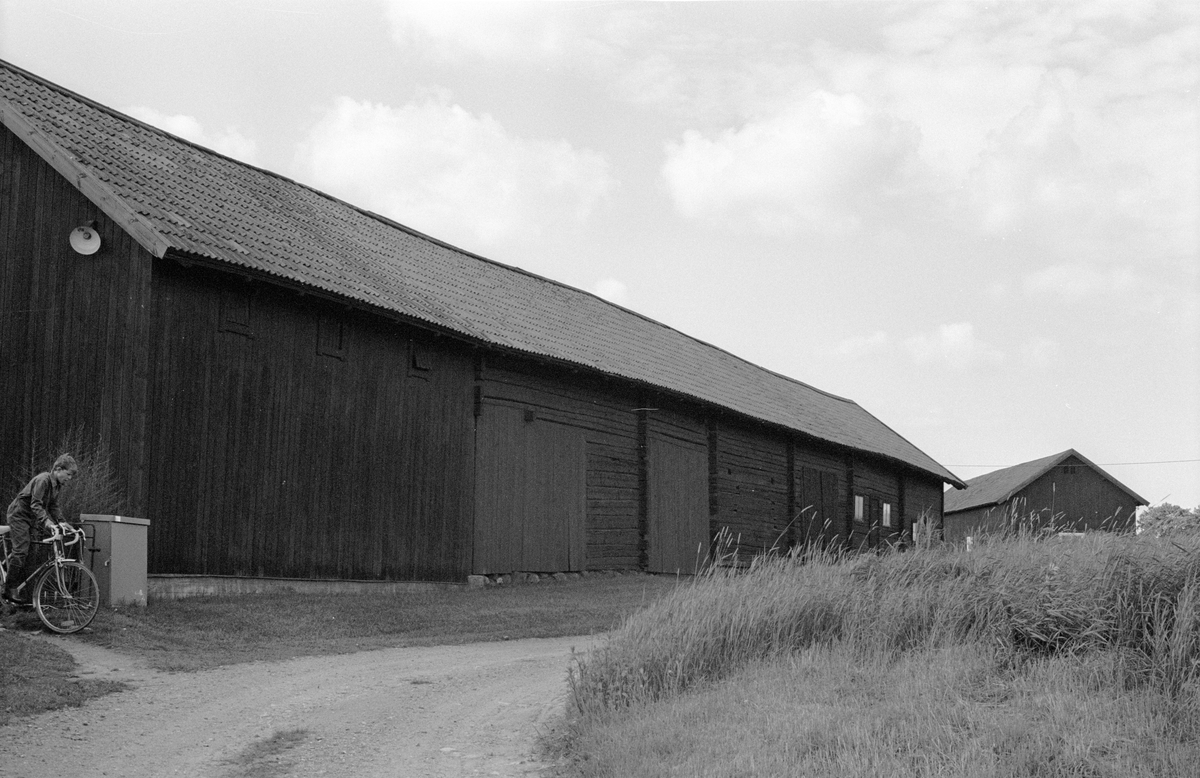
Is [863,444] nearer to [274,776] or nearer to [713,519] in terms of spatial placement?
[713,519]

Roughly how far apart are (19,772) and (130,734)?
106 centimetres

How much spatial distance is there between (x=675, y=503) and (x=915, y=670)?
654 inches

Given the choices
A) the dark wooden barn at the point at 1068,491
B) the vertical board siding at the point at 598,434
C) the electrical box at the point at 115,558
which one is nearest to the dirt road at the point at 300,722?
the electrical box at the point at 115,558

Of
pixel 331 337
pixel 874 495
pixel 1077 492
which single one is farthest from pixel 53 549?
pixel 1077 492

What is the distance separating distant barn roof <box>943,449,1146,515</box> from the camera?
5432 cm

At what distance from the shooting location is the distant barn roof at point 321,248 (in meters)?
16.0

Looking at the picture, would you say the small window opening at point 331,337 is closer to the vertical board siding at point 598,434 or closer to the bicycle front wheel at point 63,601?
the vertical board siding at point 598,434

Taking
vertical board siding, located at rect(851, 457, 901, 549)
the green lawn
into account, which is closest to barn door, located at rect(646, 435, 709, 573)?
the green lawn

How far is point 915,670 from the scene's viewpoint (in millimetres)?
9320

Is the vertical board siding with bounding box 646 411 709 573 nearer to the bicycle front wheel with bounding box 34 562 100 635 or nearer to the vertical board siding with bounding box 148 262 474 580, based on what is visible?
the vertical board siding with bounding box 148 262 474 580

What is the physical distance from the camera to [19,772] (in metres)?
7.38

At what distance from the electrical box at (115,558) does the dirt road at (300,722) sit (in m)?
1.82

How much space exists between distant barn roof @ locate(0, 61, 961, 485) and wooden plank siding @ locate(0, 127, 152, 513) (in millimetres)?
459

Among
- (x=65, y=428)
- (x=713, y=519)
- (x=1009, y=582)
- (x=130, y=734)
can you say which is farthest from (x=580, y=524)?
(x=130, y=734)
